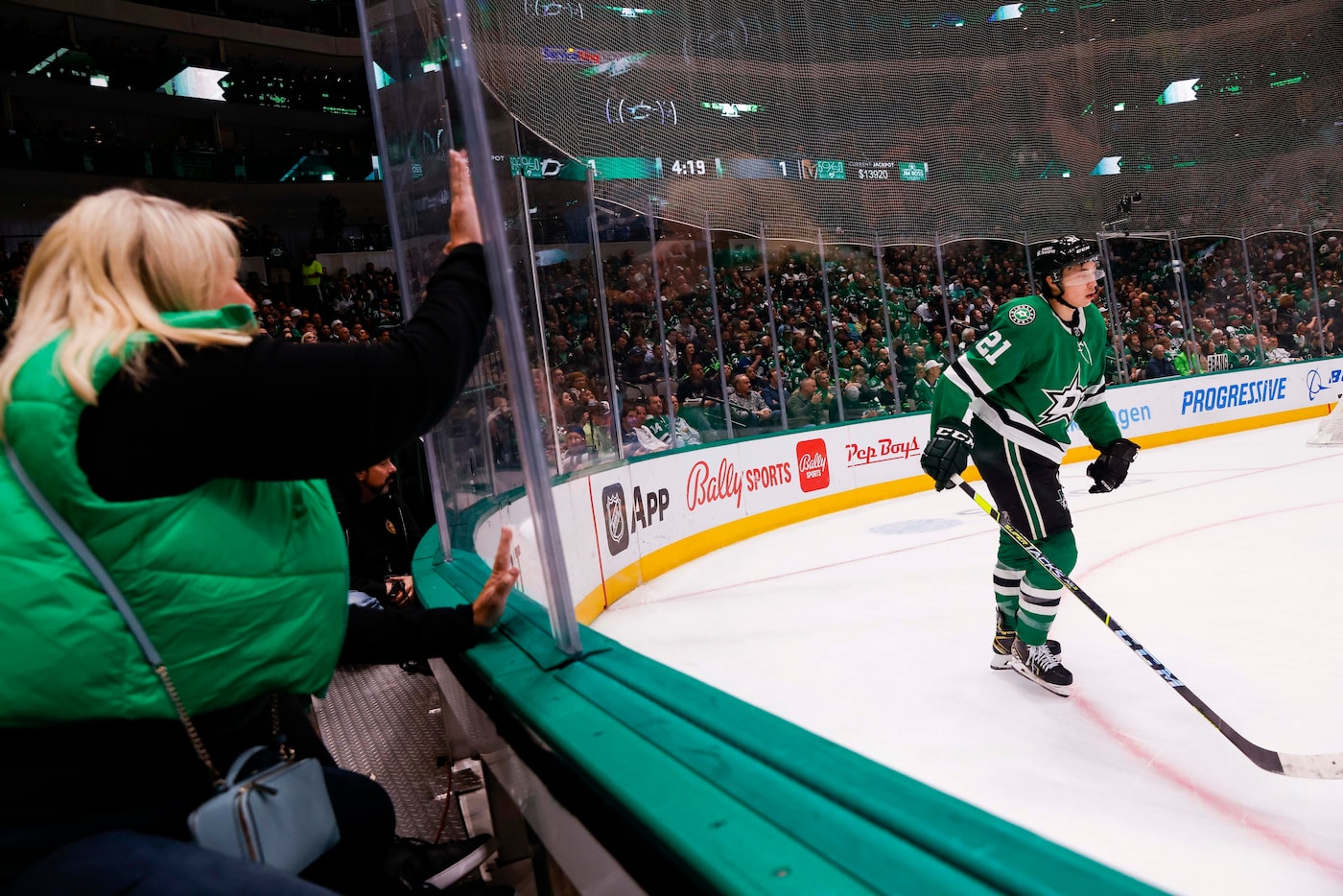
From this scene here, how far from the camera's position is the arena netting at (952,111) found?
7.20 m

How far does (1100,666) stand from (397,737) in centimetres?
226

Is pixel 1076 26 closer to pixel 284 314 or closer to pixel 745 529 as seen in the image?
pixel 745 529

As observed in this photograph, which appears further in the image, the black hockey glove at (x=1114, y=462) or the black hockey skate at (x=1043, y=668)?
the black hockey glove at (x=1114, y=462)

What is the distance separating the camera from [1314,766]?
77.7 inches

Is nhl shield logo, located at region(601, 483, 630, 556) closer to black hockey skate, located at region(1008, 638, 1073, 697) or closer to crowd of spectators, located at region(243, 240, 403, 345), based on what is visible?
black hockey skate, located at region(1008, 638, 1073, 697)

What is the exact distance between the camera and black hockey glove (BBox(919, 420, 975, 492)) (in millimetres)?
3055

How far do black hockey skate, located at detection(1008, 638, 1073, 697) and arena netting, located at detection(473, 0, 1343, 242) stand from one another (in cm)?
373

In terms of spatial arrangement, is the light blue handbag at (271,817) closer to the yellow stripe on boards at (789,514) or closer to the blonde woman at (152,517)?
the blonde woman at (152,517)

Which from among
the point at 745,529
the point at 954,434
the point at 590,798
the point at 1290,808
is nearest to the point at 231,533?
the point at 590,798

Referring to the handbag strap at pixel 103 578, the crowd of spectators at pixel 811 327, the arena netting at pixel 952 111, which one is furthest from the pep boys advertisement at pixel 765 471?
the arena netting at pixel 952 111

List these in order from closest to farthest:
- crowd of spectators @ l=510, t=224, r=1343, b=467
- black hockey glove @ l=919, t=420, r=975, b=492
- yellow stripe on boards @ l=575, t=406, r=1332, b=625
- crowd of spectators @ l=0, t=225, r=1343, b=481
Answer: black hockey glove @ l=919, t=420, r=975, b=492, crowd of spectators @ l=0, t=225, r=1343, b=481, crowd of spectators @ l=510, t=224, r=1343, b=467, yellow stripe on boards @ l=575, t=406, r=1332, b=625

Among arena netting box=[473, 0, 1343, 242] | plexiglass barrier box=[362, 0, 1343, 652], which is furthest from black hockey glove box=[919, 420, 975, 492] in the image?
arena netting box=[473, 0, 1343, 242]

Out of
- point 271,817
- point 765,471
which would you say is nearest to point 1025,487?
point 271,817

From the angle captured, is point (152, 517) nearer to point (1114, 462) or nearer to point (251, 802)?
point (251, 802)
